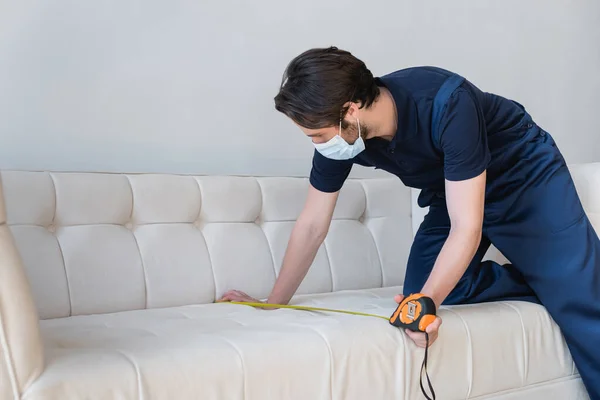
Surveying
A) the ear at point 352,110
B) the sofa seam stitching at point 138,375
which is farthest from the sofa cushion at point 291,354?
the ear at point 352,110

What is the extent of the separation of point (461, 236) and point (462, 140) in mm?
188

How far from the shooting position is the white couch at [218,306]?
0.92 meters

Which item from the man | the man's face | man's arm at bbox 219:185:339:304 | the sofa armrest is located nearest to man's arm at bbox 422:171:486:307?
the man

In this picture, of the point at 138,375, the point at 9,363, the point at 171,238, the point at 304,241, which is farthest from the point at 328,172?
the point at 9,363

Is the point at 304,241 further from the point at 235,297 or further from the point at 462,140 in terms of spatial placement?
the point at 462,140

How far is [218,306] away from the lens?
5.02 feet

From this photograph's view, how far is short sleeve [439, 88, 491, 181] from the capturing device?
128cm

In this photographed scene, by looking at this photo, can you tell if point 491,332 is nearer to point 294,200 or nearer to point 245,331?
point 245,331

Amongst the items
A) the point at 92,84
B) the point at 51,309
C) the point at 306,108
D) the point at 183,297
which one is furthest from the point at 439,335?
the point at 92,84

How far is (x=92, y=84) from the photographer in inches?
68.3

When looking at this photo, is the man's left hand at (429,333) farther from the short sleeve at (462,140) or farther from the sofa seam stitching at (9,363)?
the sofa seam stitching at (9,363)

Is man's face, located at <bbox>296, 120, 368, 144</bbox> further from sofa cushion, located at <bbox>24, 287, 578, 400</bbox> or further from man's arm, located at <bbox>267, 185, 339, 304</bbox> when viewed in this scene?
sofa cushion, located at <bbox>24, 287, 578, 400</bbox>

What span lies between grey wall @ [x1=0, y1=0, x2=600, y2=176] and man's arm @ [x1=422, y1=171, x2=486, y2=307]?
0.84m

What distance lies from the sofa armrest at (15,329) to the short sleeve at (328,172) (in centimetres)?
78
